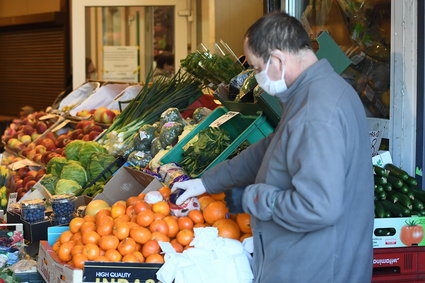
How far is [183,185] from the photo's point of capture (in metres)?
3.17

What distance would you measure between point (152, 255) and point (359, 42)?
2361 millimetres

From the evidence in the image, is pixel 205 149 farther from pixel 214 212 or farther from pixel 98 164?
pixel 98 164

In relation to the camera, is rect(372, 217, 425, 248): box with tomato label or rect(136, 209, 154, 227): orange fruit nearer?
rect(136, 209, 154, 227): orange fruit

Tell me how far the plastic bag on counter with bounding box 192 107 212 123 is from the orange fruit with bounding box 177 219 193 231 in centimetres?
179

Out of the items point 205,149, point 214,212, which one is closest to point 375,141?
point 205,149

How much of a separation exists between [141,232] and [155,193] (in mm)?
367

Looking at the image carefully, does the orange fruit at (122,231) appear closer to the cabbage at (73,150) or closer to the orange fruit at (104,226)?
the orange fruit at (104,226)

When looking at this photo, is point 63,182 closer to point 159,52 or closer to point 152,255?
point 152,255

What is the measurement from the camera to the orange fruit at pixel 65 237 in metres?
3.25

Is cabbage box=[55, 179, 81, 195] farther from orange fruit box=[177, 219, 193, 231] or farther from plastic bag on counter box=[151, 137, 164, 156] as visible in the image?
orange fruit box=[177, 219, 193, 231]

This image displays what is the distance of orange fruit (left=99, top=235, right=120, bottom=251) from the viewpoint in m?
3.02

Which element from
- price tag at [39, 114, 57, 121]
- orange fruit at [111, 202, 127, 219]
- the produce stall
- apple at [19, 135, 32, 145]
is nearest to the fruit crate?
the produce stall

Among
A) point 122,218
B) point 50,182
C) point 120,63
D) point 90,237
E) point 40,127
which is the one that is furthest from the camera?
point 120,63

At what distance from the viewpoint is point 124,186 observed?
4.22m
